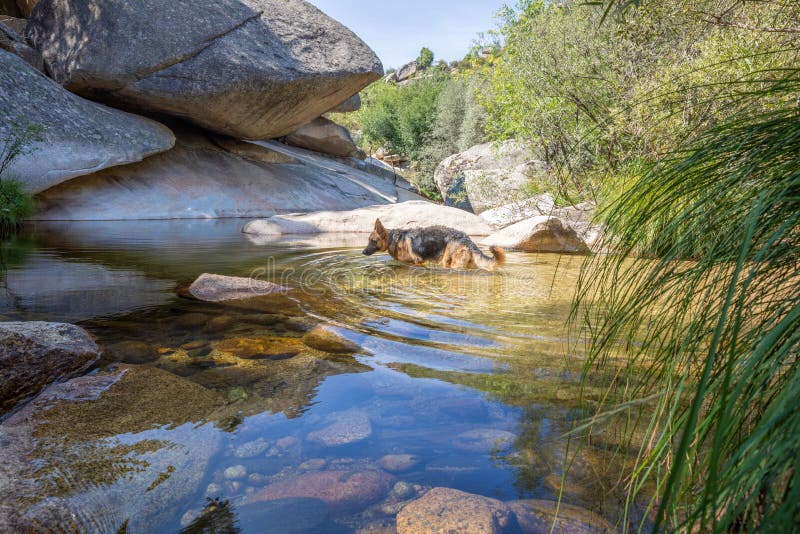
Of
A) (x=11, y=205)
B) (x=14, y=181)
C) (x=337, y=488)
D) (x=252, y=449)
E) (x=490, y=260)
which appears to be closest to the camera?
(x=337, y=488)

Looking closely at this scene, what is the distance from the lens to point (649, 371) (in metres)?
1.58

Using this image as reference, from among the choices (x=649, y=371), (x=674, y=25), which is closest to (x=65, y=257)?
(x=649, y=371)

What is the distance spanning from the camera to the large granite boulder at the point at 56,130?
13016 millimetres

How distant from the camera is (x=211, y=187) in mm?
19547

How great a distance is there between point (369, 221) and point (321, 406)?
13.3m

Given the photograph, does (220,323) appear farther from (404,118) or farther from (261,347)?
(404,118)

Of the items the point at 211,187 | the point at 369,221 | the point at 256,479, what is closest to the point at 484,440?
the point at 256,479

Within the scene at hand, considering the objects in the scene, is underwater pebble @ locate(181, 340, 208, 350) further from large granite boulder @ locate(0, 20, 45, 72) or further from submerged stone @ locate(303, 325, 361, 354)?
large granite boulder @ locate(0, 20, 45, 72)

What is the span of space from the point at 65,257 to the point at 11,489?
7.38 m

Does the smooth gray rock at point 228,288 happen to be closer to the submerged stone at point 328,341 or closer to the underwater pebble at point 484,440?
the submerged stone at point 328,341

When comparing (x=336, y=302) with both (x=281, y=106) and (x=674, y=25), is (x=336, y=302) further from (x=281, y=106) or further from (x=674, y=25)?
(x=281, y=106)

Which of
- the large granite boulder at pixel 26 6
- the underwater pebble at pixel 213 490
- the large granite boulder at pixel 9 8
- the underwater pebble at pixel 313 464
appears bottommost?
the underwater pebble at pixel 213 490

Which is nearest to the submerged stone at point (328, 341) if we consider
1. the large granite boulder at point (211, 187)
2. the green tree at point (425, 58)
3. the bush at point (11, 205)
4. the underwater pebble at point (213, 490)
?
the underwater pebble at point (213, 490)

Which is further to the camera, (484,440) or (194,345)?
(194,345)
